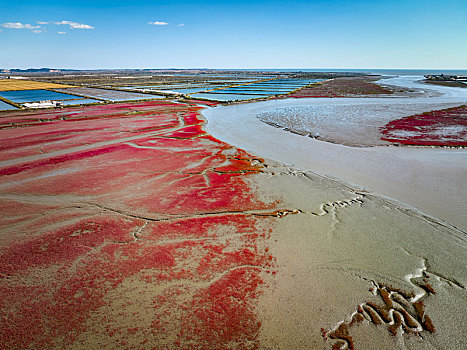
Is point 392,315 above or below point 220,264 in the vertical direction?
below

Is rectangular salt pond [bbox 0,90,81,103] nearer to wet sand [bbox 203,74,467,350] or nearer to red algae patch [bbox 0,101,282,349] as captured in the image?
red algae patch [bbox 0,101,282,349]

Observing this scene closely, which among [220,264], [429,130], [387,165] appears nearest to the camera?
[220,264]

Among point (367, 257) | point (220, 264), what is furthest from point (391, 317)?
point (220, 264)

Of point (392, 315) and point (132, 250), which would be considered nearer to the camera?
point (392, 315)

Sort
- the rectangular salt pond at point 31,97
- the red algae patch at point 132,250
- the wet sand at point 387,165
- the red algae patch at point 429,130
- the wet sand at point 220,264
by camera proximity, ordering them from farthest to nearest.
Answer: the rectangular salt pond at point 31,97 < the red algae patch at point 429,130 < the wet sand at point 387,165 < the red algae patch at point 132,250 < the wet sand at point 220,264

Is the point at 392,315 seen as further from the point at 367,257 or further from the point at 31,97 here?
the point at 31,97

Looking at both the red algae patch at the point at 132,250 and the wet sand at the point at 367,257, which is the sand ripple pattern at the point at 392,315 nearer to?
the wet sand at the point at 367,257

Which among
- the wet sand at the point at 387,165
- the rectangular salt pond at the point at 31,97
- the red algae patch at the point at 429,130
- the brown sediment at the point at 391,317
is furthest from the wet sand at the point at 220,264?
the rectangular salt pond at the point at 31,97
